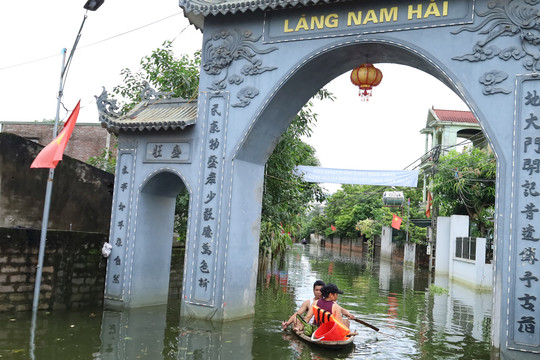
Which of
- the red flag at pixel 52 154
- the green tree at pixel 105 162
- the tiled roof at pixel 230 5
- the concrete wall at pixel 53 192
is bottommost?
the concrete wall at pixel 53 192

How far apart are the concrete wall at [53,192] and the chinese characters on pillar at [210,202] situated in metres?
3.24

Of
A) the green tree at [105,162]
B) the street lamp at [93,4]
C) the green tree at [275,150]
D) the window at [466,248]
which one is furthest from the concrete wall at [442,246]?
the street lamp at [93,4]

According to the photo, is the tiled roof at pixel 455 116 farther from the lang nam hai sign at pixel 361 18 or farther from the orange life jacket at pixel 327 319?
the orange life jacket at pixel 327 319

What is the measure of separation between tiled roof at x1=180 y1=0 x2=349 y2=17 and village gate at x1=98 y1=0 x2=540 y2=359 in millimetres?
21

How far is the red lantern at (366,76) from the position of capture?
805cm

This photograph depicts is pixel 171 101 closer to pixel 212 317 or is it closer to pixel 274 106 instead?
pixel 274 106

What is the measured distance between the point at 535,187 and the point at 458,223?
41.6 feet

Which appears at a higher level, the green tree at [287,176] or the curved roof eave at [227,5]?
the curved roof eave at [227,5]

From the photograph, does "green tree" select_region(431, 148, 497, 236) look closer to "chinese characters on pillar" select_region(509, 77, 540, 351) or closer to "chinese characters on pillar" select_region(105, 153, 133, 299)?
→ "chinese characters on pillar" select_region(509, 77, 540, 351)

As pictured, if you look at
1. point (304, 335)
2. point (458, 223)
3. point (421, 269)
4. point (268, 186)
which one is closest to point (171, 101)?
point (268, 186)

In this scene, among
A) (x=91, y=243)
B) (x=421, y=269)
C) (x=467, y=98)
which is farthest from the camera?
(x=421, y=269)

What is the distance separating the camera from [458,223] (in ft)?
60.3

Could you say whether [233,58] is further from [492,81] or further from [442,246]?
[442,246]

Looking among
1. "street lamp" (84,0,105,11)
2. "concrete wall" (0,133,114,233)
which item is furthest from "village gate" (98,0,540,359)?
"concrete wall" (0,133,114,233)
